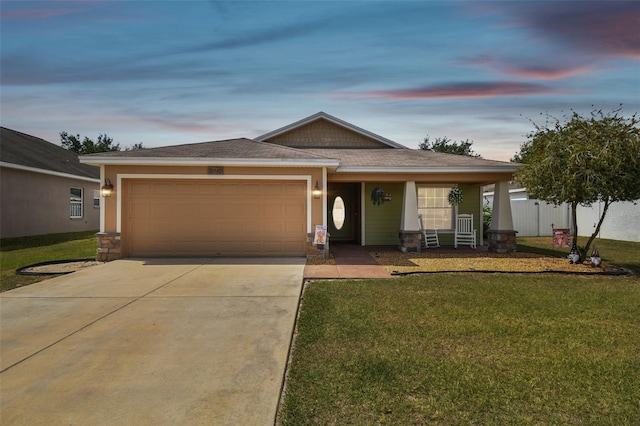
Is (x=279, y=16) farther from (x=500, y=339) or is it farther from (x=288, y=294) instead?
(x=500, y=339)

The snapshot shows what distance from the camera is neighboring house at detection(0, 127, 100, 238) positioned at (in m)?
14.1

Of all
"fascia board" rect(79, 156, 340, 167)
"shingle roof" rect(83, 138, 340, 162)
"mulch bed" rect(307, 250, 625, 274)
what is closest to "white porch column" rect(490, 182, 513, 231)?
"mulch bed" rect(307, 250, 625, 274)

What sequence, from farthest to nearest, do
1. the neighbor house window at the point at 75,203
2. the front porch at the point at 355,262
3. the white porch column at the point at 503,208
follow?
the neighbor house window at the point at 75,203 < the white porch column at the point at 503,208 < the front porch at the point at 355,262

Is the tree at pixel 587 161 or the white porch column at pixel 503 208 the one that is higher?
the tree at pixel 587 161

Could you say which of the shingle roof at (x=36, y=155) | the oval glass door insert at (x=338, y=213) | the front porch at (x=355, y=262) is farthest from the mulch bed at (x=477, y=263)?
the shingle roof at (x=36, y=155)

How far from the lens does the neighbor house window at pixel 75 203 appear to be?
18.0m

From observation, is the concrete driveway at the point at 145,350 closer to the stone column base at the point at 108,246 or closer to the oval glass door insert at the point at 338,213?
the stone column base at the point at 108,246

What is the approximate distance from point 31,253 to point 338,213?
1006 centimetres

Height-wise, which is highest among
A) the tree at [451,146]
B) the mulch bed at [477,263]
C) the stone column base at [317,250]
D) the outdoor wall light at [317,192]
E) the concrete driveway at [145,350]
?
the tree at [451,146]

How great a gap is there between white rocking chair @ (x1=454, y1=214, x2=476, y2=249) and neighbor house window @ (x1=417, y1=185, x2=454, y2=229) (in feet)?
1.36

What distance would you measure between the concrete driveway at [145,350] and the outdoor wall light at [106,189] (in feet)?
10.0

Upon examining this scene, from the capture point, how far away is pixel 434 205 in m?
13.0

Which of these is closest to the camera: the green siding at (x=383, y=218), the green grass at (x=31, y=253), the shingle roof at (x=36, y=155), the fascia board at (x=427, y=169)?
the green grass at (x=31, y=253)

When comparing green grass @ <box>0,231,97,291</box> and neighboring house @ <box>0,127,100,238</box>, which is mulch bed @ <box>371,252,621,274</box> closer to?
green grass @ <box>0,231,97,291</box>
